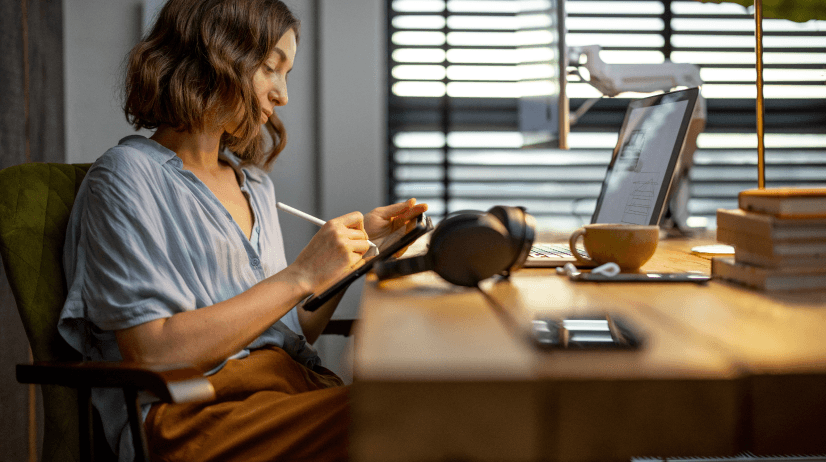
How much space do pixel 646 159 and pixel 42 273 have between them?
118 cm

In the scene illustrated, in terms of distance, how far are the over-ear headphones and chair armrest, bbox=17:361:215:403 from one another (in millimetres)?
301

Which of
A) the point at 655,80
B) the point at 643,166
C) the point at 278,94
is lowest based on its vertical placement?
the point at 643,166

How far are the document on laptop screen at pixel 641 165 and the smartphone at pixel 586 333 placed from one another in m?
0.68

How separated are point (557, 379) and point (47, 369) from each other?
603 millimetres

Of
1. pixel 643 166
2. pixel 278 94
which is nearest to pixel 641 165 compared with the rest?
pixel 643 166

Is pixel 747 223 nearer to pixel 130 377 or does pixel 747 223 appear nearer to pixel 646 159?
pixel 646 159

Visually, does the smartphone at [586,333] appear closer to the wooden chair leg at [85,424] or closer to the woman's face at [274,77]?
the wooden chair leg at [85,424]

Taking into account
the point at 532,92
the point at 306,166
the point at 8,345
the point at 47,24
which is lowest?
the point at 8,345

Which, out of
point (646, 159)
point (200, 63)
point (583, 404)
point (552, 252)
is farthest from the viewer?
point (646, 159)

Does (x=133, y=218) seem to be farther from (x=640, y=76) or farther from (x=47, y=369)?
(x=640, y=76)

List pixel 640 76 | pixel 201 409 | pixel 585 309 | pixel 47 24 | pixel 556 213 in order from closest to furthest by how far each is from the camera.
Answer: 1. pixel 585 309
2. pixel 201 409
3. pixel 640 76
4. pixel 47 24
5. pixel 556 213

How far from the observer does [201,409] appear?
2.60 feet

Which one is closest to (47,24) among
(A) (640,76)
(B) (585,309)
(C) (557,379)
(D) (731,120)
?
(A) (640,76)

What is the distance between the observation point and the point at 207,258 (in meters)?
0.94
